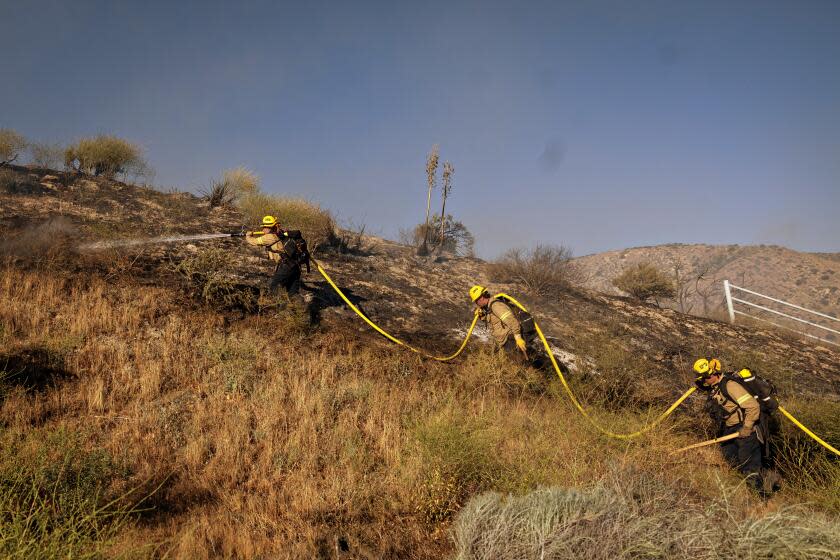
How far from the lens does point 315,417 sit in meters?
5.67

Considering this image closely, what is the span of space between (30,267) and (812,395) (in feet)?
49.7

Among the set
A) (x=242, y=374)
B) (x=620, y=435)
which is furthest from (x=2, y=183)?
(x=620, y=435)

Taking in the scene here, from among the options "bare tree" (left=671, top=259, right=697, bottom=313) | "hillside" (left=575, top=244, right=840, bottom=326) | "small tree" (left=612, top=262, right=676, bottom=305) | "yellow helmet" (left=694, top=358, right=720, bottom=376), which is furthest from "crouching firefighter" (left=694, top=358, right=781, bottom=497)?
"hillside" (left=575, top=244, right=840, bottom=326)

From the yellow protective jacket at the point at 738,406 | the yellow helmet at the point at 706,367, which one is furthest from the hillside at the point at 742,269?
the yellow protective jacket at the point at 738,406

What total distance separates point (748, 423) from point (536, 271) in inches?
318

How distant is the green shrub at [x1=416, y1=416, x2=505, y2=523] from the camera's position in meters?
4.38

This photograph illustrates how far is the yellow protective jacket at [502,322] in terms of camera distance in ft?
25.9

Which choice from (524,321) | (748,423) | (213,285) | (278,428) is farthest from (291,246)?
(748,423)

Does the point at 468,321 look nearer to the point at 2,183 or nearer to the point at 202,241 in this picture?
the point at 202,241

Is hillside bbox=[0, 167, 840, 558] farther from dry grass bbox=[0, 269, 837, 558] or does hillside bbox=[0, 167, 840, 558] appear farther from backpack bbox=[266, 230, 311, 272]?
backpack bbox=[266, 230, 311, 272]

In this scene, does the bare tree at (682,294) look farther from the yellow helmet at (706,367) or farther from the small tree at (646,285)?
the yellow helmet at (706,367)

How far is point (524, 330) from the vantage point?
318 inches

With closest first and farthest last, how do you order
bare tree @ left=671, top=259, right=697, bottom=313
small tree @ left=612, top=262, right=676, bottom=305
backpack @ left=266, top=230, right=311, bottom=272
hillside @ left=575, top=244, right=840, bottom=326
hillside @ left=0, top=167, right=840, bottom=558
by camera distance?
hillside @ left=0, top=167, right=840, bottom=558
backpack @ left=266, top=230, right=311, bottom=272
small tree @ left=612, top=262, right=676, bottom=305
bare tree @ left=671, top=259, right=697, bottom=313
hillside @ left=575, top=244, right=840, bottom=326

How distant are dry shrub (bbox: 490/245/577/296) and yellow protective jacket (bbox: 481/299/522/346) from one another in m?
5.71
